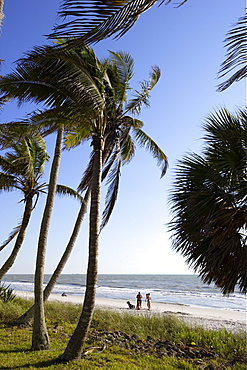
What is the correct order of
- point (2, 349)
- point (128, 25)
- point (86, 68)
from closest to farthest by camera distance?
point (128, 25), point (86, 68), point (2, 349)

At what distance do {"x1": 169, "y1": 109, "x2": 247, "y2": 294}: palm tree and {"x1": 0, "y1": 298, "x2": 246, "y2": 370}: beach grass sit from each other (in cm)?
243

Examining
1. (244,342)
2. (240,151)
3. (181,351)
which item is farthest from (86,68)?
(244,342)

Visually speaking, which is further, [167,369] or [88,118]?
[88,118]

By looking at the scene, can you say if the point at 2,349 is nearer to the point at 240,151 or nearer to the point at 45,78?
the point at 45,78

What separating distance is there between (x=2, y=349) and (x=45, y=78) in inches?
245

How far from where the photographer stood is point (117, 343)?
8.64 meters

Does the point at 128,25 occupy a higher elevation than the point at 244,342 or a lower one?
higher

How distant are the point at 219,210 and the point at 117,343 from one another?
16.8 feet

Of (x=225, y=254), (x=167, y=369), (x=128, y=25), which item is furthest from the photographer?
(x=167, y=369)

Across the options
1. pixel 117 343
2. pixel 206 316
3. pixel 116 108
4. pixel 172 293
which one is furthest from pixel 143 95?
pixel 172 293

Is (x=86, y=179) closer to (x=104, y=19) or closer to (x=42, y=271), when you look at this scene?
(x=42, y=271)

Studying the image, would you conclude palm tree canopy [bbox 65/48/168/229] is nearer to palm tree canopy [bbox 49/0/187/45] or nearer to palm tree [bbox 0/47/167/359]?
palm tree [bbox 0/47/167/359]

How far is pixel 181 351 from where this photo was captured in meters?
8.16

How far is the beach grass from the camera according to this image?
664 centimetres
